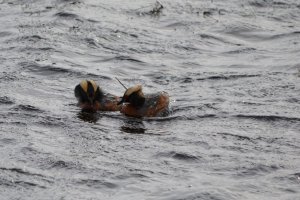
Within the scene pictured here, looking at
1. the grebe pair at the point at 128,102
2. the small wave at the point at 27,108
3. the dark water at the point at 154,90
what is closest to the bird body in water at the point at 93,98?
the grebe pair at the point at 128,102

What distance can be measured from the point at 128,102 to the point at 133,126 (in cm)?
49

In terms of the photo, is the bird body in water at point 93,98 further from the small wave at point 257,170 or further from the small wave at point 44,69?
the small wave at point 257,170

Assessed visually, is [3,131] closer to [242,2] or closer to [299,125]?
[299,125]

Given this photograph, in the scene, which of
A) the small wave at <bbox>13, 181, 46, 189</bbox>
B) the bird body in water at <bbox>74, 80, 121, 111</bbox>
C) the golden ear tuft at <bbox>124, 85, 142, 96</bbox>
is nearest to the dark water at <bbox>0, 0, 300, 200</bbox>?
the small wave at <bbox>13, 181, 46, 189</bbox>

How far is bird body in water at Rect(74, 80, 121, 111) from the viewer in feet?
42.4

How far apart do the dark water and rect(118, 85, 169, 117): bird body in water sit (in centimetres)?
18

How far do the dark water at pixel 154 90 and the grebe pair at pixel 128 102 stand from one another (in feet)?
0.57

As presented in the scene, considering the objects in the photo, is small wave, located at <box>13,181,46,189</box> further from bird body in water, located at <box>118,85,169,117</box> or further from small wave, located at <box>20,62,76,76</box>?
small wave, located at <box>20,62,76,76</box>

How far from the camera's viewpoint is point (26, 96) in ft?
44.5

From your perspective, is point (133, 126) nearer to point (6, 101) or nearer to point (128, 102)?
point (128, 102)

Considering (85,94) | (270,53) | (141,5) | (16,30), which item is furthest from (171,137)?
(141,5)

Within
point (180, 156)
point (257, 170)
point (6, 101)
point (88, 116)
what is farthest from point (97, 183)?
point (6, 101)

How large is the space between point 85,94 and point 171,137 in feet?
5.90

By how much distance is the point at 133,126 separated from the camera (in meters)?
12.5
